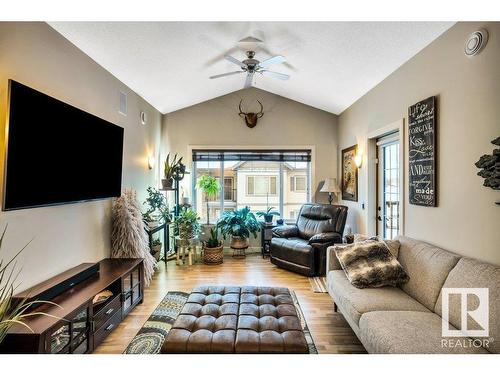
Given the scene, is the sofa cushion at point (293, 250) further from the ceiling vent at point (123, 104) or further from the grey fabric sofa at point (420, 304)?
the ceiling vent at point (123, 104)

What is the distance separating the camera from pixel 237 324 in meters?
1.87

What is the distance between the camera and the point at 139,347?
2221mm

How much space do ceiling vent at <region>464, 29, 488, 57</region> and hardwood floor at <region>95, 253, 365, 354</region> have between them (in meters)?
2.44

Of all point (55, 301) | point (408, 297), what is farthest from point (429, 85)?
point (55, 301)

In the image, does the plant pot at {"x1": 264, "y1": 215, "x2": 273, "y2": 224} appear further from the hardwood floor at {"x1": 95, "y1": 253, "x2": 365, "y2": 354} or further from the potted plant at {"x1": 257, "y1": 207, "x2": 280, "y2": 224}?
the hardwood floor at {"x1": 95, "y1": 253, "x2": 365, "y2": 354}

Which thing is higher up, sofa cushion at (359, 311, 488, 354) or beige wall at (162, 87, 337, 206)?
beige wall at (162, 87, 337, 206)

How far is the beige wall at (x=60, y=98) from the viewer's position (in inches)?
74.5

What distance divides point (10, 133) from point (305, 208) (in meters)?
4.09

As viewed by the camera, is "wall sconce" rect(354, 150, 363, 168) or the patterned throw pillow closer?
the patterned throw pillow

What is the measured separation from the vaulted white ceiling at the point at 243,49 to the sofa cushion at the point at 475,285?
1934mm

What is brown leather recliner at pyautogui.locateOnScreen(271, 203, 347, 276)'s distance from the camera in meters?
3.97

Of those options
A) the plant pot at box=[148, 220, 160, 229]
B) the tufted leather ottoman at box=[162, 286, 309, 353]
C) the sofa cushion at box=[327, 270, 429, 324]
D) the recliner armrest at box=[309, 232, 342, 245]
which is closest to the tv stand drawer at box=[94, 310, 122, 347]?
the tufted leather ottoman at box=[162, 286, 309, 353]

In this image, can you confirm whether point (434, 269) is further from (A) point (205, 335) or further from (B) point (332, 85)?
(B) point (332, 85)

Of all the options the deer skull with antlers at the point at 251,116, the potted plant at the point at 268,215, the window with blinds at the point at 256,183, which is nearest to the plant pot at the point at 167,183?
the window with blinds at the point at 256,183
